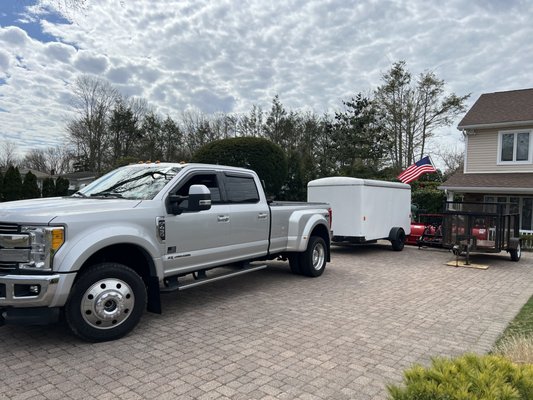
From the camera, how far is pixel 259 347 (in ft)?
15.2

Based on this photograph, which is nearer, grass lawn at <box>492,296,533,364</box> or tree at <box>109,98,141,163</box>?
grass lawn at <box>492,296,533,364</box>

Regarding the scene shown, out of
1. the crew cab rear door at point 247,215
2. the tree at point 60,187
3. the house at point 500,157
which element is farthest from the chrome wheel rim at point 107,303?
the tree at point 60,187

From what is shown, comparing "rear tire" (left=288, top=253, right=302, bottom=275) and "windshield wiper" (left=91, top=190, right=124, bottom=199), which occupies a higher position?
"windshield wiper" (left=91, top=190, right=124, bottom=199)

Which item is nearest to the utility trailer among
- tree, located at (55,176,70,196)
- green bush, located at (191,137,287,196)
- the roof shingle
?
the roof shingle

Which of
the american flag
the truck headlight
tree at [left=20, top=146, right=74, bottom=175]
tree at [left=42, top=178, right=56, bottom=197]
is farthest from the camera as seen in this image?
tree at [left=20, top=146, right=74, bottom=175]

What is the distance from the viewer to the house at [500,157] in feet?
57.1

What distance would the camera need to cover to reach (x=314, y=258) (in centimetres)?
871

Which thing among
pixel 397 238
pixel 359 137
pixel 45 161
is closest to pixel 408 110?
pixel 359 137

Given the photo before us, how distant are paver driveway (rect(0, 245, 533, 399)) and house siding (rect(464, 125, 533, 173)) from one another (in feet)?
39.2

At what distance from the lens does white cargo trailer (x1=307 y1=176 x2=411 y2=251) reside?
39.7 ft

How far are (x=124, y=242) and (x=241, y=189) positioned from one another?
8.47ft

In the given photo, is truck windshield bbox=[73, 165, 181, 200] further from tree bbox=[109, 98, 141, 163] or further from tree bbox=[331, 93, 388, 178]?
tree bbox=[109, 98, 141, 163]

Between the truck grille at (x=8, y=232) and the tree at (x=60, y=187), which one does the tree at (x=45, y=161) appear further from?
the truck grille at (x=8, y=232)

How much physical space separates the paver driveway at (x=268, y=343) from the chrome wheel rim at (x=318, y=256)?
594 millimetres
